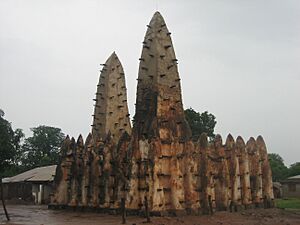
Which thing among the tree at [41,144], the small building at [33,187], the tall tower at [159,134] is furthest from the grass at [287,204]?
the tree at [41,144]

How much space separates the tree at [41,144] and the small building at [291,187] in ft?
136

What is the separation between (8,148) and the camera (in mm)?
29047

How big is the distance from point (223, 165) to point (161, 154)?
270 inches

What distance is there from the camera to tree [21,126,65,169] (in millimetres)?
76688

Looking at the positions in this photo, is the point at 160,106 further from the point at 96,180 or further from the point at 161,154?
the point at 96,180

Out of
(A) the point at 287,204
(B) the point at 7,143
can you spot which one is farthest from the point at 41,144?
(A) the point at 287,204

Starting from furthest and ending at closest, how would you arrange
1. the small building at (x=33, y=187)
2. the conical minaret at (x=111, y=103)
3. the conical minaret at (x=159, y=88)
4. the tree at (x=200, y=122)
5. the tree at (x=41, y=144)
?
the tree at (x=41, y=144) → the tree at (x=200, y=122) → the small building at (x=33, y=187) → the conical minaret at (x=111, y=103) → the conical minaret at (x=159, y=88)

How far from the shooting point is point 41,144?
259 ft

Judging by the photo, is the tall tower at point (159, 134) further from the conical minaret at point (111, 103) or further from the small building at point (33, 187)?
the small building at point (33, 187)

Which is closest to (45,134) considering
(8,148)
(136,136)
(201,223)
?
(8,148)

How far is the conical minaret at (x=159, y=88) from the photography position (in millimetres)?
27812

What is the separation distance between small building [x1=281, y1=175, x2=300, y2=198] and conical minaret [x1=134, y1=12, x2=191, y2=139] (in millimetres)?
30990

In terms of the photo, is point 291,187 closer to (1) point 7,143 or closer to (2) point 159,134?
(2) point 159,134

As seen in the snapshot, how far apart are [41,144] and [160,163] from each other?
191 ft
